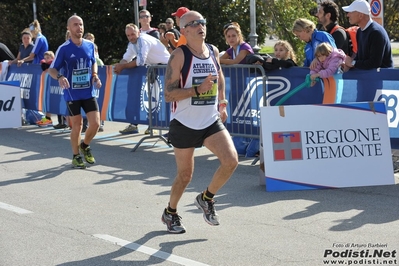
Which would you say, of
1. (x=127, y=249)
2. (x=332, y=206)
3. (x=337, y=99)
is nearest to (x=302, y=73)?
(x=337, y=99)

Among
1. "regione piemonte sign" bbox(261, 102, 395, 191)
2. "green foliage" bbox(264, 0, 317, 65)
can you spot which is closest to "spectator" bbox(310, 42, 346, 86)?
"regione piemonte sign" bbox(261, 102, 395, 191)

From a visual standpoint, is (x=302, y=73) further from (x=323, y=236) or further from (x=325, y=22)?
(x=323, y=236)

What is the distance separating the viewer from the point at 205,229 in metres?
7.10

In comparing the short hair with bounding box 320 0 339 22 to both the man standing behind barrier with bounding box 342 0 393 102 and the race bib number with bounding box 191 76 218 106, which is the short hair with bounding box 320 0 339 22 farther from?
the race bib number with bounding box 191 76 218 106

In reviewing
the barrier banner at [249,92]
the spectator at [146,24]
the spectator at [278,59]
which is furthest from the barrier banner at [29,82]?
the spectator at [278,59]

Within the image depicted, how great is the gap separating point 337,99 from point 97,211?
3519 mm

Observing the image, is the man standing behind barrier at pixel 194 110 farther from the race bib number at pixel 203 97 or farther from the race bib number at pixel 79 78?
the race bib number at pixel 79 78

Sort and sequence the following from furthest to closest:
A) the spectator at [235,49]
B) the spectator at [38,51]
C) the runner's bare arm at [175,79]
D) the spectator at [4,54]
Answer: the spectator at [4,54], the spectator at [38,51], the spectator at [235,49], the runner's bare arm at [175,79]

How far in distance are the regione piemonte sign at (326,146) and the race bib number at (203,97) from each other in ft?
6.76

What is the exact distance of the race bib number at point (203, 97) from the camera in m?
6.80

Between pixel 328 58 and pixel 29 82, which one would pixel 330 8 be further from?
pixel 29 82

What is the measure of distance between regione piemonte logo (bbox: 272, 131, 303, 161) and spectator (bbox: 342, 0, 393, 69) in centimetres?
135

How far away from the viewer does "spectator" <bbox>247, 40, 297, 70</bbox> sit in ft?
34.0

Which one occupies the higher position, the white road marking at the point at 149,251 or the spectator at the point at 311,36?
the spectator at the point at 311,36
